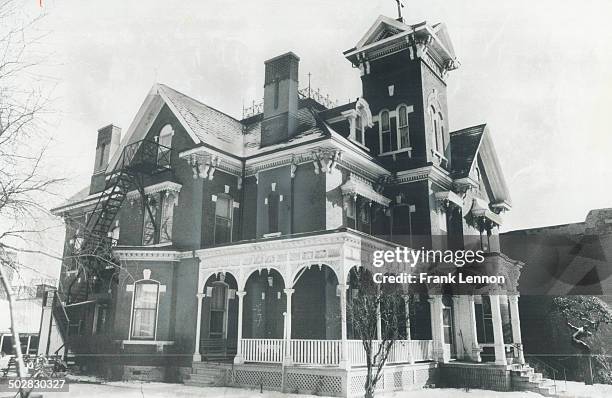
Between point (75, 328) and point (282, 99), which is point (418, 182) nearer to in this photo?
point (282, 99)

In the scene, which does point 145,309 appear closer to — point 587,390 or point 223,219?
point 223,219

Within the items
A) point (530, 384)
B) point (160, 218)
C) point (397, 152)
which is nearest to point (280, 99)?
point (397, 152)

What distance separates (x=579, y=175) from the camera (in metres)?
15.1

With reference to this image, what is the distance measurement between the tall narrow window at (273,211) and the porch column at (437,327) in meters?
6.70

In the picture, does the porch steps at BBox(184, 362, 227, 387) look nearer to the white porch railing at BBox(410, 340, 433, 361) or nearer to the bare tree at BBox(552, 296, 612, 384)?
the white porch railing at BBox(410, 340, 433, 361)

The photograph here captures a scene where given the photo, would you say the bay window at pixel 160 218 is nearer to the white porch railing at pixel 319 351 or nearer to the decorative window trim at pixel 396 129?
the white porch railing at pixel 319 351

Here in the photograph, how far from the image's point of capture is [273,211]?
20.7 meters

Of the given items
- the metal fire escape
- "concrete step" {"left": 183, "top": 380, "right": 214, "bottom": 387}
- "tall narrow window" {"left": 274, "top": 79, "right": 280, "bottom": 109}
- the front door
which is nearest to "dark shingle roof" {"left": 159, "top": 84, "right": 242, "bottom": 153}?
the metal fire escape

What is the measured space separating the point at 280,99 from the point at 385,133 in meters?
5.08

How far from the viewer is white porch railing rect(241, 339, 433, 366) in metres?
15.1

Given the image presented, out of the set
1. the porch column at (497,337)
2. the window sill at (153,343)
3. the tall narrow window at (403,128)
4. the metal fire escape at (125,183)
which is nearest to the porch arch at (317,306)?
the window sill at (153,343)

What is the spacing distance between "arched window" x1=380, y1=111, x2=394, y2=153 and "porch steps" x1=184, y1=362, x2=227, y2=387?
38.7ft

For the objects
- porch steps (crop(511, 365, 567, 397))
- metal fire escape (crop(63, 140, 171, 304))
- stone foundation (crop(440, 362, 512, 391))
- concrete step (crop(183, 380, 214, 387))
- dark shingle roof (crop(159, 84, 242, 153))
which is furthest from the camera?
dark shingle roof (crop(159, 84, 242, 153))

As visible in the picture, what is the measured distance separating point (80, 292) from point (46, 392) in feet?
27.4
